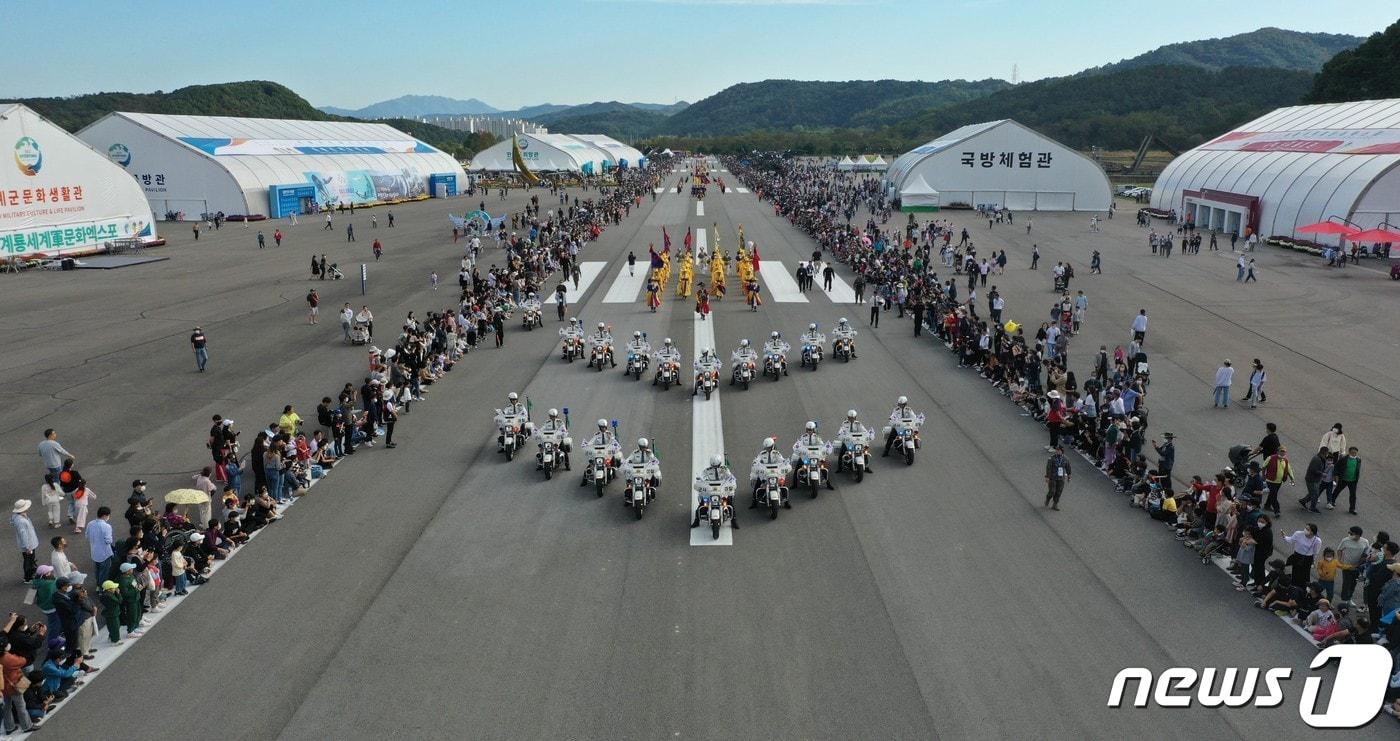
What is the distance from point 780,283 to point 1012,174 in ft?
146

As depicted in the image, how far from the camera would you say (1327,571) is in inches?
513

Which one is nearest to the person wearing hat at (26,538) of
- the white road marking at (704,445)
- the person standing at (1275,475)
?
the white road marking at (704,445)

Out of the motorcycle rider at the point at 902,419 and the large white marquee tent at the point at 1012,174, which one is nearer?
the motorcycle rider at the point at 902,419

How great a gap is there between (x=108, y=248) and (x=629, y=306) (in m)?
38.9

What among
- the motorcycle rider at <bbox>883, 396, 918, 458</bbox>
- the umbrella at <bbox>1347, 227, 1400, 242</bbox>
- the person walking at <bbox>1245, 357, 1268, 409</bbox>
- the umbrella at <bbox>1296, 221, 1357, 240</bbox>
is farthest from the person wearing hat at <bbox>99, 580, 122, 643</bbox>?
the umbrella at <bbox>1296, 221, 1357, 240</bbox>

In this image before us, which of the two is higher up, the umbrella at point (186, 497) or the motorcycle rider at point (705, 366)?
the motorcycle rider at point (705, 366)

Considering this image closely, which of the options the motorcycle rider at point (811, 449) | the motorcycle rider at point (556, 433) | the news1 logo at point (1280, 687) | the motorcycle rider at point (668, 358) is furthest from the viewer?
the motorcycle rider at point (668, 358)

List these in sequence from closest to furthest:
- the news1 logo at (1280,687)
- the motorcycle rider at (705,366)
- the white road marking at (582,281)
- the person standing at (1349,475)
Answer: the news1 logo at (1280,687)
the person standing at (1349,475)
the motorcycle rider at (705,366)
the white road marking at (582,281)

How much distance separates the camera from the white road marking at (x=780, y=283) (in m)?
41.2

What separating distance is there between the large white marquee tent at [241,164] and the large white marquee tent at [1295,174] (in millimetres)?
73588

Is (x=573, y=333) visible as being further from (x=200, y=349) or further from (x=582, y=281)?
(x=582, y=281)

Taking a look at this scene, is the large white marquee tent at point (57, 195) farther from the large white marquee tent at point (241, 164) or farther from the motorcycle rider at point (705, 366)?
the motorcycle rider at point (705, 366)

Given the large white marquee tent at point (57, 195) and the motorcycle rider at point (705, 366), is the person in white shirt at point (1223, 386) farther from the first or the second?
the large white marquee tent at point (57, 195)

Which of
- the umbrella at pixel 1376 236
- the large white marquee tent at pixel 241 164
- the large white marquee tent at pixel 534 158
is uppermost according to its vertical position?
the large white marquee tent at pixel 534 158
